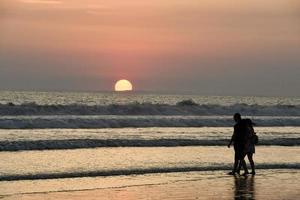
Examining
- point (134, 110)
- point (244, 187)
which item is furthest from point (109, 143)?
point (134, 110)

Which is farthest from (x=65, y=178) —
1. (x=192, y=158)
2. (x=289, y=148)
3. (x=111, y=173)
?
(x=289, y=148)

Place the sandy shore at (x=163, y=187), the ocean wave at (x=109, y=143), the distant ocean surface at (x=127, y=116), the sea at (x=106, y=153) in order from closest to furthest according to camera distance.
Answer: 1. the sandy shore at (x=163, y=187)
2. the sea at (x=106, y=153)
3. the ocean wave at (x=109, y=143)
4. the distant ocean surface at (x=127, y=116)

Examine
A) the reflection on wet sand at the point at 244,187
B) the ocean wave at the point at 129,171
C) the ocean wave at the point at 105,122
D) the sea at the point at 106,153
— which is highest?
the ocean wave at the point at 105,122

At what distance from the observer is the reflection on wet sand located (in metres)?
12.9

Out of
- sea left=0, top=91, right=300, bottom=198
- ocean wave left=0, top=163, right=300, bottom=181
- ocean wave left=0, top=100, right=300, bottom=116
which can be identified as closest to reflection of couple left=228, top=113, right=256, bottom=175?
sea left=0, top=91, right=300, bottom=198

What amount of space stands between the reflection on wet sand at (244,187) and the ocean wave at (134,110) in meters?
31.2

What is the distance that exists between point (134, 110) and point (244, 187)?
35.8 m

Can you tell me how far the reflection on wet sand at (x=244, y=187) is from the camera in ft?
42.4

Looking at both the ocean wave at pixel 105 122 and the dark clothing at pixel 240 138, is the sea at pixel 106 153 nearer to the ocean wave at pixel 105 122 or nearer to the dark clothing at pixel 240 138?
the ocean wave at pixel 105 122

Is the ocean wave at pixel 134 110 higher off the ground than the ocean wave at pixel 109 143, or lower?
higher

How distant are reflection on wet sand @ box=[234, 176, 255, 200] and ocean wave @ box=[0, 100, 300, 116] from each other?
31.2 m

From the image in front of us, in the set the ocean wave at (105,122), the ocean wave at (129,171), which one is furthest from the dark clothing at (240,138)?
the ocean wave at (105,122)

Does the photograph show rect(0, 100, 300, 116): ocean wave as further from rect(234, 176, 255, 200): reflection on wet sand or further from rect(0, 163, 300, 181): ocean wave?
rect(234, 176, 255, 200): reflection on wet sand

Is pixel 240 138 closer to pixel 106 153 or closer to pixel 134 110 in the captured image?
pixel 106 153
